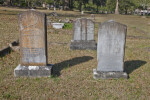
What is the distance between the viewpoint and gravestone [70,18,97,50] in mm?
9422

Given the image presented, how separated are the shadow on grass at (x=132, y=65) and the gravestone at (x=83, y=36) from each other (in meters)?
2.46

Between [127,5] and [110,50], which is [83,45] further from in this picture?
[127,5]

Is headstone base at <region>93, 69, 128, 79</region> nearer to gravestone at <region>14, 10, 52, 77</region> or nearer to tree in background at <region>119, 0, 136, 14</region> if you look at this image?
gravestone at <region>14, 10, 52, 77</region>

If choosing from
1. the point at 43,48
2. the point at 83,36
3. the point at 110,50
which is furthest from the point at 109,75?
the point at 83,36

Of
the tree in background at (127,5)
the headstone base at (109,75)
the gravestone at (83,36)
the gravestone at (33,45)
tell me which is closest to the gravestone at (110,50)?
the headstone base at (109,75)

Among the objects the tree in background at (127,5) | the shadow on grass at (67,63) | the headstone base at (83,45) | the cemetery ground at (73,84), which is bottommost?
the cemetery ground at (73,84)

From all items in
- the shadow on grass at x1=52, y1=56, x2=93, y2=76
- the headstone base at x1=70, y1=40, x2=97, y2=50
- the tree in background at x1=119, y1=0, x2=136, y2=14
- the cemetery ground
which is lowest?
the cemetery ground

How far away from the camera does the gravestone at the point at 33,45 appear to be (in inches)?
223

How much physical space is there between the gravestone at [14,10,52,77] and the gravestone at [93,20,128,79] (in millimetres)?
1749

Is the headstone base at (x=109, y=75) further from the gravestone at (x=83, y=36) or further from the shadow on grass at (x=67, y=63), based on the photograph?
the gravestone at (x=83, y=36)

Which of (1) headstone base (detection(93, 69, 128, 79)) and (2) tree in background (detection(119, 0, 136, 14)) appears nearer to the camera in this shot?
(1) headstone base (detection(93, 69, 128, 79))

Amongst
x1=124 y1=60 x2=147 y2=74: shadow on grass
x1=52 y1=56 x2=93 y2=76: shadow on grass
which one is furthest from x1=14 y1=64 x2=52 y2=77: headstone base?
x1=124 y1=60 x2=147 y2=74: shadow on grass

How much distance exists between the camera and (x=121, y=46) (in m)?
5.90

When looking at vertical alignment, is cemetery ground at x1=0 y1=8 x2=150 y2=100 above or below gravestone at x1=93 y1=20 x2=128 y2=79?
below
